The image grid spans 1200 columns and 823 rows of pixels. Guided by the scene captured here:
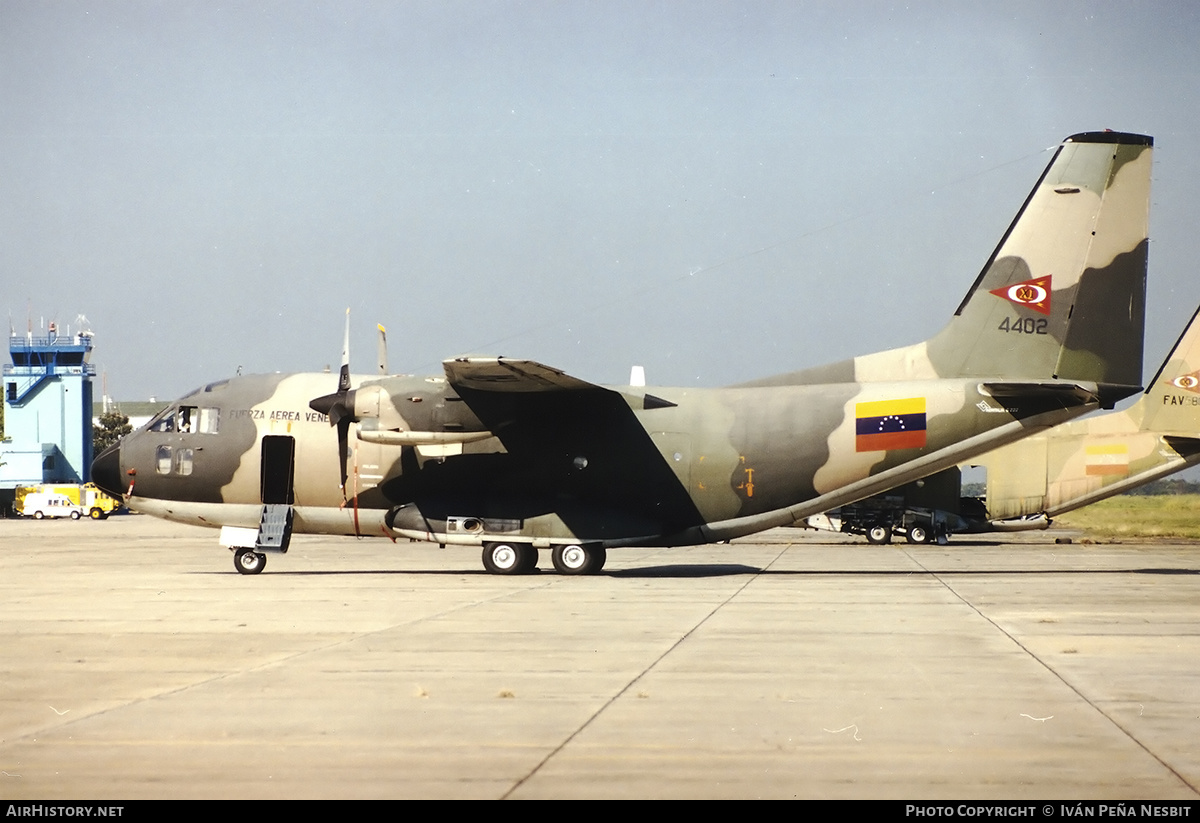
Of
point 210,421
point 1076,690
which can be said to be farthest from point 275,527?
point 1076,690

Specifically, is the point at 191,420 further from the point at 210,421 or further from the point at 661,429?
the point at 661,429

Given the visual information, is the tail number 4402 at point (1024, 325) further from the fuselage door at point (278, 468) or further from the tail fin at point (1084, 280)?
the fuselage door at point (278, 468)

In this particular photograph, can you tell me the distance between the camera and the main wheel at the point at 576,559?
24.7 meters

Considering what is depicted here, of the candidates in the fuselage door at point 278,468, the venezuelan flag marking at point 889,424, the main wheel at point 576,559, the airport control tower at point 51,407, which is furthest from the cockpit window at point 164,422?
the airport control tower at point 51,407

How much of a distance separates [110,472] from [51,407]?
259 ft

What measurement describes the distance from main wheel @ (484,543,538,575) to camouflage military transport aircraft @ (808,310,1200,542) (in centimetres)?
1556

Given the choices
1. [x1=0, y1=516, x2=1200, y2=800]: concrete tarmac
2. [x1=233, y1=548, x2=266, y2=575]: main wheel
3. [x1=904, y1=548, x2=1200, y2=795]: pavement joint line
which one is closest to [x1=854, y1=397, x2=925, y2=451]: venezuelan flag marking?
[x1=0, y1=516, x2=1200, y2=800]: concrete tarmac

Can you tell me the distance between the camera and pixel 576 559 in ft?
81.1

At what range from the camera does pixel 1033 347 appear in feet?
76.3

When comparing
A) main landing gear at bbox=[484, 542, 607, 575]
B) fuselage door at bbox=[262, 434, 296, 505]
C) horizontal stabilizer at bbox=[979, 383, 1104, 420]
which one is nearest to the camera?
horizontal stabilizer at bbox=[979, 383, 1104, 420]

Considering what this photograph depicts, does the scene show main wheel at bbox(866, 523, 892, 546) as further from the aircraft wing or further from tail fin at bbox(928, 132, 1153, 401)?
the aircraft wing

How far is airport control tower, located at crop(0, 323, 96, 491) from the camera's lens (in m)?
95.3

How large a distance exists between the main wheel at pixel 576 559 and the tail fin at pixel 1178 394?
2066 centimetres
